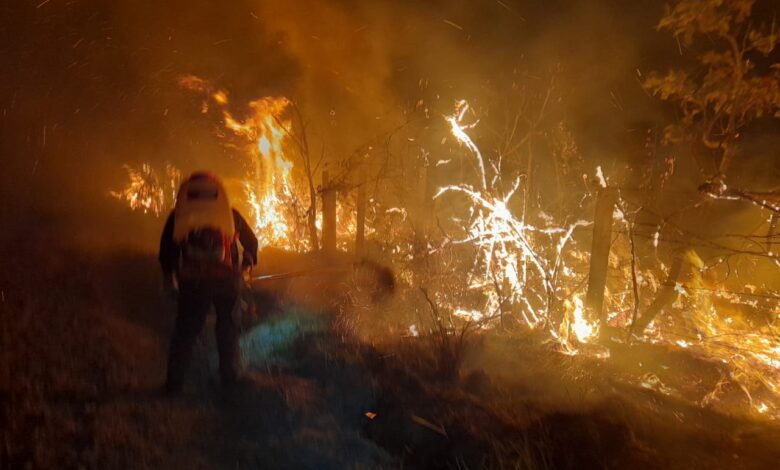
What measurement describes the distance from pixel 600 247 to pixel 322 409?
3.98m

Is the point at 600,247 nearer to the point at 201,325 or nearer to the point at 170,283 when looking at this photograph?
the point at 201,325

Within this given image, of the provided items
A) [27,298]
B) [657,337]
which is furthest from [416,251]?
[27,298]

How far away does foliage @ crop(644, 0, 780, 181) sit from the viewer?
5547 millimetres

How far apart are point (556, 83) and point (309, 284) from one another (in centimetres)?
577

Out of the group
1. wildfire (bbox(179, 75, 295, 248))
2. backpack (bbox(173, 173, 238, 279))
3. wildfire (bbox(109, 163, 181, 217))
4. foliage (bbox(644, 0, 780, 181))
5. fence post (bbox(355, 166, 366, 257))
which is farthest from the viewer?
wildfire (bbox(109, 163, 181, 217))

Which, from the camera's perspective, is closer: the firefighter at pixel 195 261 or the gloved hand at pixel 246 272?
the firefighter at pixel 195 261

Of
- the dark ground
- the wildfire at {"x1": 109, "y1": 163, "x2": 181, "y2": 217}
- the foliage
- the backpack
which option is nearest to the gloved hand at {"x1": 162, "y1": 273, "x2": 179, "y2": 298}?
the backpack

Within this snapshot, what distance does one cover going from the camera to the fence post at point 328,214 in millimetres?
8672

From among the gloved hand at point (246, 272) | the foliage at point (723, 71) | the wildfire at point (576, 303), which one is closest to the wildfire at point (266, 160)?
the wildfire at point (576, 303)

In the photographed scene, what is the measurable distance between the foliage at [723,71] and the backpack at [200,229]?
5.01 metres

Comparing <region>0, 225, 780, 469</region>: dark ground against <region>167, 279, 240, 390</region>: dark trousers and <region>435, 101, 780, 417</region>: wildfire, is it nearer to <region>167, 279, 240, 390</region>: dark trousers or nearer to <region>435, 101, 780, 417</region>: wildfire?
<region>167, 279, 240, 390</region>: dark trousers

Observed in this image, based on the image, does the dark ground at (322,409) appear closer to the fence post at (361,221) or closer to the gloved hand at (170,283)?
the gloved hand at (170,283)

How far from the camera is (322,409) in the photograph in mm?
4008

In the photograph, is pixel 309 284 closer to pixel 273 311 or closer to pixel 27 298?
pixel 273 311
